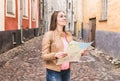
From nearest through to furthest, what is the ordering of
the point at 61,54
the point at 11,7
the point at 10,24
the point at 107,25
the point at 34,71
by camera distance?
the point at 61,54
the point at 34,71
the point at 10,24
the point at 107,25
the point at 11,7

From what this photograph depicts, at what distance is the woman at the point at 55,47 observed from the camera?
160 inches

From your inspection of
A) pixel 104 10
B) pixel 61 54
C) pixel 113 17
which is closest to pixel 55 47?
pixel 61 54

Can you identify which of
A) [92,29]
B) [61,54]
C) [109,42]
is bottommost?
[109,42]

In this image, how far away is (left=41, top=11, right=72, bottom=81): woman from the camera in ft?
13.3

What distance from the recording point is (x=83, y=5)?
920 inches

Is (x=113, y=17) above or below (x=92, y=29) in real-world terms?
above

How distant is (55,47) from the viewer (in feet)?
13.4

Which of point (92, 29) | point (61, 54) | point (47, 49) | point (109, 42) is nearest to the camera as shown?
point (61, 54)

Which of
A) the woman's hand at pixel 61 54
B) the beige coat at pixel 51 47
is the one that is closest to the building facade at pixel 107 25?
the beige coat at pixel 51 47

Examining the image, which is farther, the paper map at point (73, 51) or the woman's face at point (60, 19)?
the woman's face at point (60, 19)

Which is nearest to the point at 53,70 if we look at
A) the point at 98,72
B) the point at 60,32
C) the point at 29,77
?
the point at 60,32

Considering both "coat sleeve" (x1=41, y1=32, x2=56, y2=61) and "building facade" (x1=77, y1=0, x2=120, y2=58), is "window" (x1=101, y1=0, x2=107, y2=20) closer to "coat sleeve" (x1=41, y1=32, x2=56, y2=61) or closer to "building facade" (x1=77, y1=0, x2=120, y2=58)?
"building facade" (x1=77, y1=0, x2=120, y2=58)

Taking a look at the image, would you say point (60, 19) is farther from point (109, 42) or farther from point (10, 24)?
point (10, 24)

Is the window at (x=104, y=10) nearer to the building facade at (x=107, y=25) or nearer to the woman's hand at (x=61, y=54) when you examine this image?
the building facade at (x=107, y=25)
